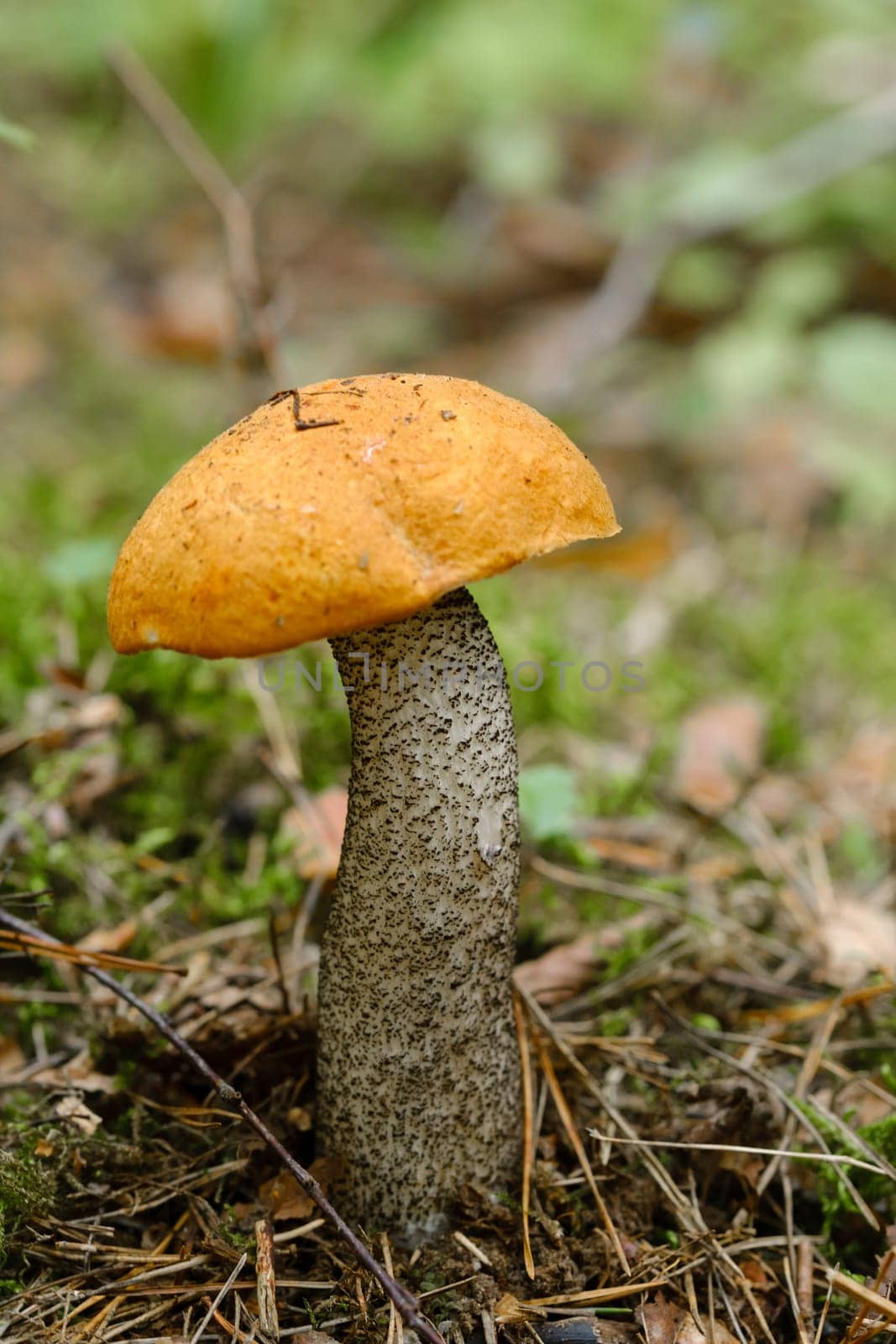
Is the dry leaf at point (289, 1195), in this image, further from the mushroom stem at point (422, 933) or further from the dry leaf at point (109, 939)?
the dry leaf at point (109, 939)

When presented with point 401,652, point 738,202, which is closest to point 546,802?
point 401,652

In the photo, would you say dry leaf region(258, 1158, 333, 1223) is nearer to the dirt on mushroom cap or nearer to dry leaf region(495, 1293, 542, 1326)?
dry leaf region(495, 1293, 542, 1326)

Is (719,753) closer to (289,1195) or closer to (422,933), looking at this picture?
(422,933)

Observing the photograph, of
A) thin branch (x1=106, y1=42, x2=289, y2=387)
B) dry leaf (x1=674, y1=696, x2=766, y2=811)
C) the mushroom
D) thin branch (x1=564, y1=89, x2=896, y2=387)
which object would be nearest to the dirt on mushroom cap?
the mushroom

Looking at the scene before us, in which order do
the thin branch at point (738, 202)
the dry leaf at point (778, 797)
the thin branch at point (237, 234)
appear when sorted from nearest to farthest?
the dry leaf at point (778, 797)
the thin branch at point (237, 234)
the thin branch at point (738, 202)

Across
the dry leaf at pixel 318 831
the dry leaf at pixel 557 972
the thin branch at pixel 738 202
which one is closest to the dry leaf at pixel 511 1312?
the dry leaf at pixel 557 972

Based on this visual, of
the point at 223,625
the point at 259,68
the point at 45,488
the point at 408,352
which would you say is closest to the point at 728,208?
the point at 408,352
